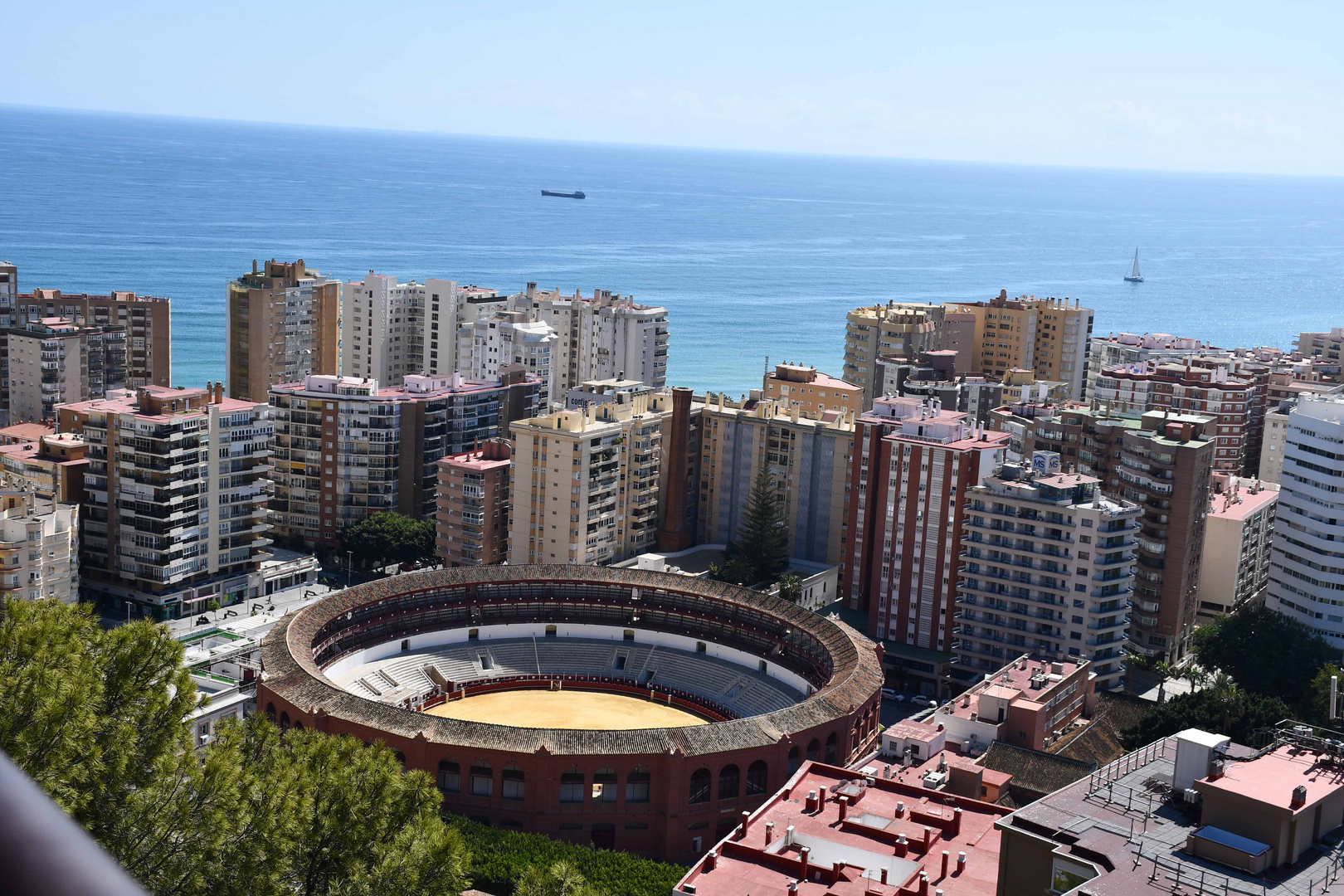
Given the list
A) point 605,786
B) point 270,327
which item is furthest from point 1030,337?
point 605,786

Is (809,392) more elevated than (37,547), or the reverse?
(809,392)

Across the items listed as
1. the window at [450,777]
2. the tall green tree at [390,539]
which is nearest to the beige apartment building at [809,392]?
the tall green tree at [390,539]

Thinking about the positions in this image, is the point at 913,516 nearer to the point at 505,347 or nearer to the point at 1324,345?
the point at 505,347

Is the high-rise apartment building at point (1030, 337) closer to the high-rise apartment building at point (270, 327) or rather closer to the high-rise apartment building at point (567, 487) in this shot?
the high-rise apartment building at point (567, 487)

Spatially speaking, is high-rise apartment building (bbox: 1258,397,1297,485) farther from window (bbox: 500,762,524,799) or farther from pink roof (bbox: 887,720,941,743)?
window (bbox: 500,762,524,799)

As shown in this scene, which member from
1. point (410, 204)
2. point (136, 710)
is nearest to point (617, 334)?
point (136, 710)

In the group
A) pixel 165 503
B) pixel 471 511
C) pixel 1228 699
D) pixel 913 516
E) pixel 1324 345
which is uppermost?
pixel 1324 345
